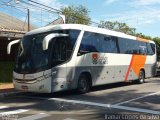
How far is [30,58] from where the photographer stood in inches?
627

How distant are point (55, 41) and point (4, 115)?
533 centimetres

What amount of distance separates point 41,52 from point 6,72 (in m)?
10.5

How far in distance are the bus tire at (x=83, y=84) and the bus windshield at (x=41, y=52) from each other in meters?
1.69

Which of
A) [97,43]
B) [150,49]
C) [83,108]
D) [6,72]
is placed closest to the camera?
[83,108]

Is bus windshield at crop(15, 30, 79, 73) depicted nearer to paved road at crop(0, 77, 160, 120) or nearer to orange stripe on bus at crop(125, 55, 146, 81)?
paved road at crop(0, 77, 160, 120)

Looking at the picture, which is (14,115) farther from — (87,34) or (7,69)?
(7,69)

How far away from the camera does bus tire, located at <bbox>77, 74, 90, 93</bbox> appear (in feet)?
56.9

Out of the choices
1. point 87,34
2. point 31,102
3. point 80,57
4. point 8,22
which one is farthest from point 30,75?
point 8,22

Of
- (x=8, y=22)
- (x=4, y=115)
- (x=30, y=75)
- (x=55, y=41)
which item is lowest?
(x=4, y=115)

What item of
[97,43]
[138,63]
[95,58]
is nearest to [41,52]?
[95,58]

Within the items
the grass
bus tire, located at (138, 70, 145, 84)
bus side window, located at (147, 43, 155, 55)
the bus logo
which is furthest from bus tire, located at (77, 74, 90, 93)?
bus side window, located at (147, 43, 155, 55)

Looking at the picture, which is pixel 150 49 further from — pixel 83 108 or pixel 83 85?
pixel 83 108

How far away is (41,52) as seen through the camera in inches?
621

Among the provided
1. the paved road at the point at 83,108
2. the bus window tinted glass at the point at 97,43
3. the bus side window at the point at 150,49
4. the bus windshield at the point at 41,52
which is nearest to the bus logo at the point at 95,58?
the bus window tinted glass at the point at 97,43
